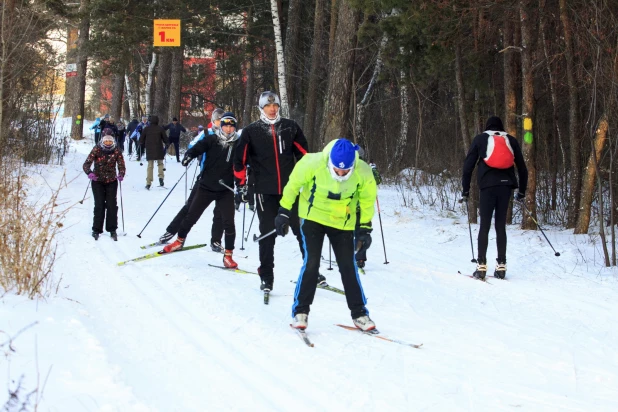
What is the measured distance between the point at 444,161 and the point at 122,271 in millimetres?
14003

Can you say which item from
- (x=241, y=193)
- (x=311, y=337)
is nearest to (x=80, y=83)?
(x=241, y=193)

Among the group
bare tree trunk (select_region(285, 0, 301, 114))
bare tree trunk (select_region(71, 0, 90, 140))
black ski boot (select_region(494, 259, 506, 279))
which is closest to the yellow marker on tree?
black ski boot (select_region(494, 259, 506, 279))

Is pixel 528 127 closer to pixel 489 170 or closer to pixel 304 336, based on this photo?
pixel 489 170

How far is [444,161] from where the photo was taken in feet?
65.7

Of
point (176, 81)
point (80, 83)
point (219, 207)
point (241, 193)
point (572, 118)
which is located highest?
point (80, 83)

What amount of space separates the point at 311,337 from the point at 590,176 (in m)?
6.27

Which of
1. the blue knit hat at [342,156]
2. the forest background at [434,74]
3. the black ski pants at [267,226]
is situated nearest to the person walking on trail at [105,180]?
the forest background at [434,74]

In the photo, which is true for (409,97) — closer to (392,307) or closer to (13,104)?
(13,104)

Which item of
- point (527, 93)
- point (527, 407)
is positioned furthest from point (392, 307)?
point (527, 93)

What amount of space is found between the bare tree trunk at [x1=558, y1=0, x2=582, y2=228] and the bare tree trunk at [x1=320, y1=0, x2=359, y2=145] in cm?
560

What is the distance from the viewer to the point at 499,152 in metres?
8.26

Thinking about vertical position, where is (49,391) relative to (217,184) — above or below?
below

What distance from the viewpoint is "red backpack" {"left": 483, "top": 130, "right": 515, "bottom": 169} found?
824 centimetres

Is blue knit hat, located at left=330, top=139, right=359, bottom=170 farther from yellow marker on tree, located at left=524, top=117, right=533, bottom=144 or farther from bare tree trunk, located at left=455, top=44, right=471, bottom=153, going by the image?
bare tree trunk, located at left=455, top=44, right=471, bottom=153
